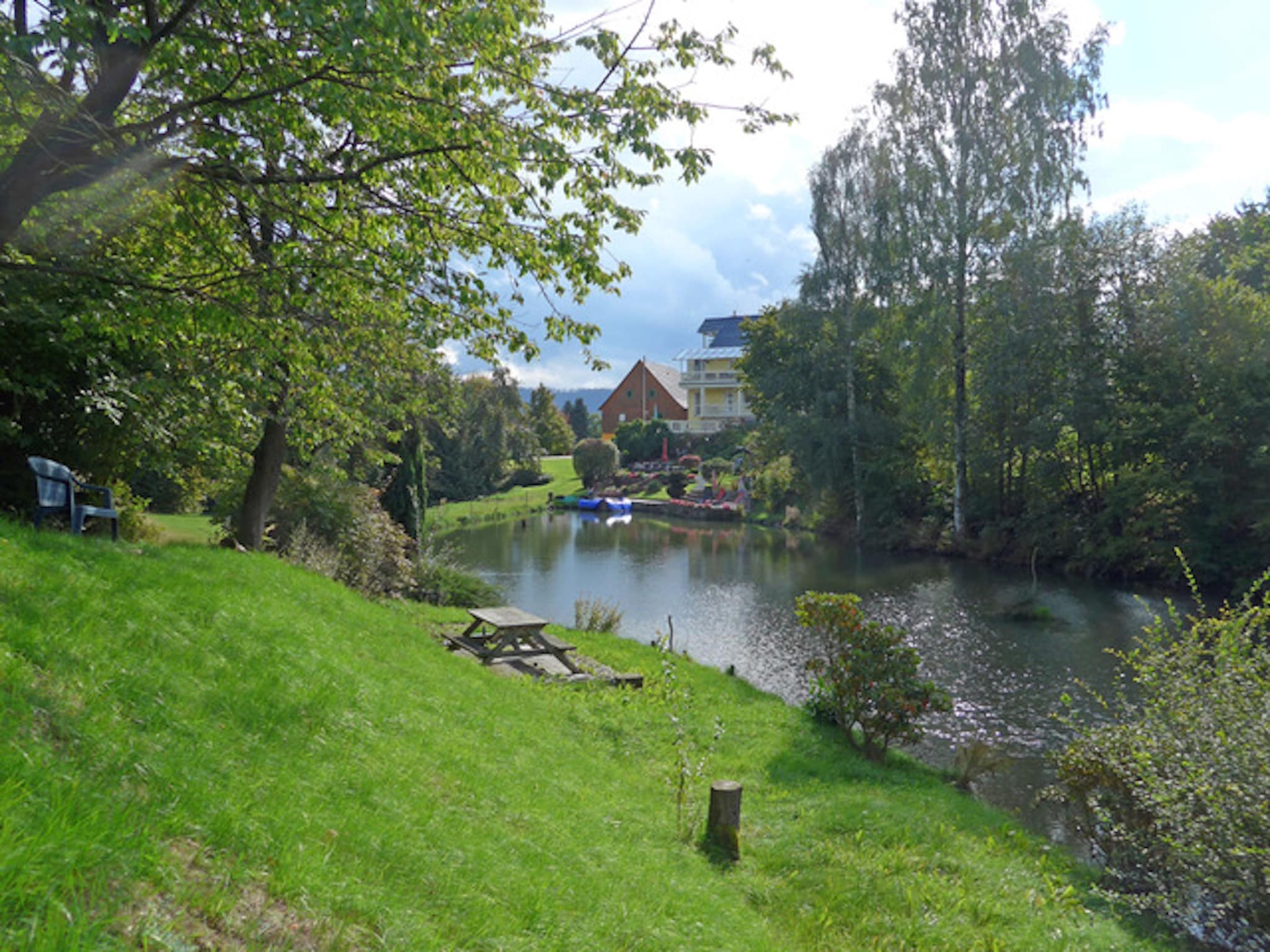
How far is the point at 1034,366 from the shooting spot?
83.7ft

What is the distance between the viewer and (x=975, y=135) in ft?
86.5

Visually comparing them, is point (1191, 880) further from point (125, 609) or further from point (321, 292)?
point (321, 292)

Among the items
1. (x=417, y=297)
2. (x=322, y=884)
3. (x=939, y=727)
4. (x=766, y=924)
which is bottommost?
(x=939, y=727)

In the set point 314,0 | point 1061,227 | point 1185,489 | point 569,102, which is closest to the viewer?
point 314,0

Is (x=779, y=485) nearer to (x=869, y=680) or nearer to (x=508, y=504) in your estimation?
(x=508, y=504)

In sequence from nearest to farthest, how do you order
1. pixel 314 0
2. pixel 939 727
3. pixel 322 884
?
pixel 322 884
pixel 314 0
pixel 939 727

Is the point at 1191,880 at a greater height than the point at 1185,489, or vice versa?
the point at 1185,489

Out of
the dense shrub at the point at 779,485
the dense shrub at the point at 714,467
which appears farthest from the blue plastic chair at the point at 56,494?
the dense shrub at the point at 714,467

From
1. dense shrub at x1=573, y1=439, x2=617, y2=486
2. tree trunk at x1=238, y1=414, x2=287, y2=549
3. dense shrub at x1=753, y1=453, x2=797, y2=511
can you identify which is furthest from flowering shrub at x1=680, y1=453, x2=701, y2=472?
tree trunk at x1=238, y1=414, x2=287, y2=549

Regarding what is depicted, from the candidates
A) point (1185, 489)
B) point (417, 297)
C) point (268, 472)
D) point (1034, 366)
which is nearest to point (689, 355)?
point (1034, 366)

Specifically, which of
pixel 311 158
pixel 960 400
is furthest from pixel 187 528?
pixel 960 400

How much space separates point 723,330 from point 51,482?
63.1 meters

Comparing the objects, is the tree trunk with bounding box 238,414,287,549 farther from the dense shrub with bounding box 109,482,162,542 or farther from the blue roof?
the blue roof

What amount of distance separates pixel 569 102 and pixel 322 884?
5.29 m
